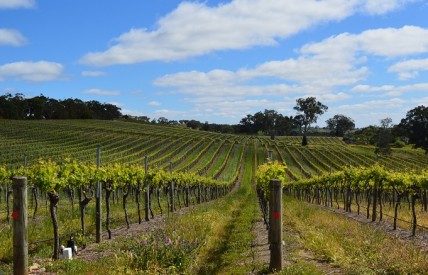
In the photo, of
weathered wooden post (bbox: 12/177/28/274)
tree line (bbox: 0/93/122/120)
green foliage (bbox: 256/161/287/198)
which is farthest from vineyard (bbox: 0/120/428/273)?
tree line (bbox: 0/93/122/120)

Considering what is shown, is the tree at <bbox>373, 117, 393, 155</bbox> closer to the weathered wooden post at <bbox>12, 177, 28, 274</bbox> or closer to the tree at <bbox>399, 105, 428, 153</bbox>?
the tree at <bbox>399, 105, 428, 153</bbox>

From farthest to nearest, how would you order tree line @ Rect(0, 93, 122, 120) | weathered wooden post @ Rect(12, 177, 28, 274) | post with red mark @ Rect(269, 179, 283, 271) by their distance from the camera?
tree line @ Rect(0, 93, 122, 120)
post with red mark @ Rect(269, 179, 283, 271)
weathered wooden post @ Rect(12, 177, 28, 274)

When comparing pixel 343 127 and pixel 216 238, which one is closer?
pixel 216 238

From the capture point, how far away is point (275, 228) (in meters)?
8.54

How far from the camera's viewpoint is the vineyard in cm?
1370

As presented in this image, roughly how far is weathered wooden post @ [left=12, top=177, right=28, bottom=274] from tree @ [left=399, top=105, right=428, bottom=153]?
359 feet

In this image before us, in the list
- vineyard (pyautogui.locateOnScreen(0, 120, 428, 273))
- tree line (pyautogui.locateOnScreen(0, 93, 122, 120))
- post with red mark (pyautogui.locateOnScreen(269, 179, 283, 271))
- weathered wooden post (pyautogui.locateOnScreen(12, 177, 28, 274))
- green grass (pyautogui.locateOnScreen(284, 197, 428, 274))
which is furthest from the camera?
tree line (pyautogui.locateOnScreen(0, 93, 122, 120))

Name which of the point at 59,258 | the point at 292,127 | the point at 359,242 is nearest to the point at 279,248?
the point at 359,242

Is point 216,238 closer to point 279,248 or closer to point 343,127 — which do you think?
point 279,248

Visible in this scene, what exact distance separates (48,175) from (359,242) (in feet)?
26.1

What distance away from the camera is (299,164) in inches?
2992

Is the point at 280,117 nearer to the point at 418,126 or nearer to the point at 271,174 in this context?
the point at 418,126

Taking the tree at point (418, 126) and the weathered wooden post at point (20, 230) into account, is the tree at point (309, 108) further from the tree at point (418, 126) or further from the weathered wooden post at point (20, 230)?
the weathered wooden post at point (20, 230)

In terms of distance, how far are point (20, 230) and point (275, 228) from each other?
15.1ft
